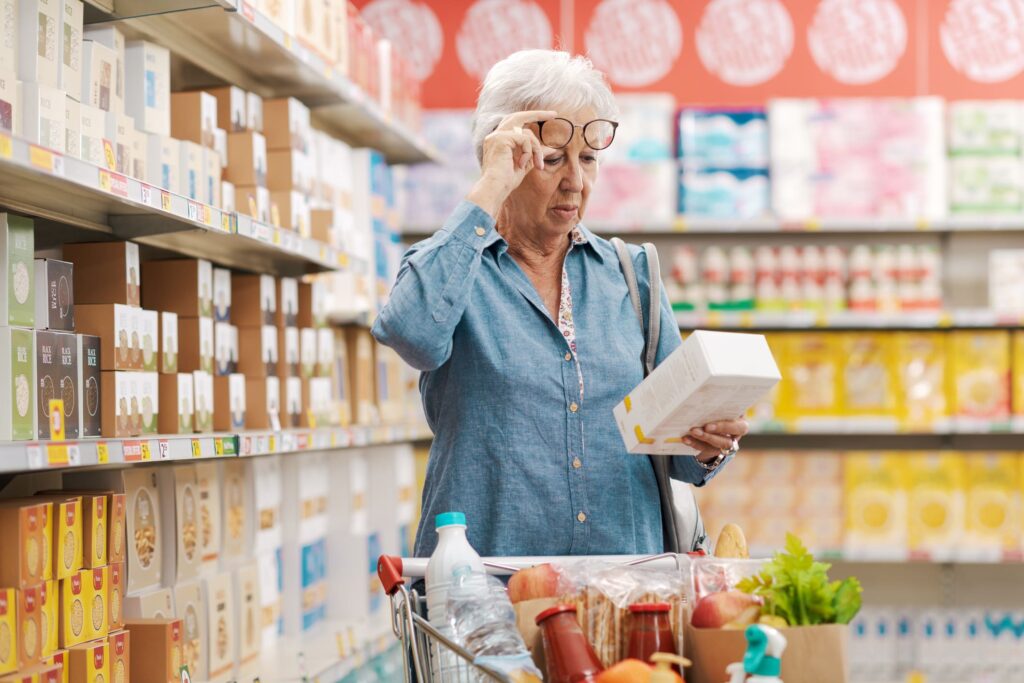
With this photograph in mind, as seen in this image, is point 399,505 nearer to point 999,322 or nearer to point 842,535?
point 842,535

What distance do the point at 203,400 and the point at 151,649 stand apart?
59cm

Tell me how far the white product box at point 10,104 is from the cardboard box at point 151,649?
0.95 metres

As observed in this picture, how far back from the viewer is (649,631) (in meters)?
1.47

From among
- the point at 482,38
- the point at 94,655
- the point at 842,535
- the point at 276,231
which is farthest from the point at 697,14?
the point at 94,655

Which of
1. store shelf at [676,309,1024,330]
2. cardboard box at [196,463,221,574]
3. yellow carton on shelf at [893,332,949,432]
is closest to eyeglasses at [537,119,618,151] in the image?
cardboard box at [196,463,221,574]

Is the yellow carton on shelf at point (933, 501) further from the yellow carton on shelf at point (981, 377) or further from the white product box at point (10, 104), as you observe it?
the white product box at point (10, 104)

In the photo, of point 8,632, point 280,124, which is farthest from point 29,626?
point 280,124

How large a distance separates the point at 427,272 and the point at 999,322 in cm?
357

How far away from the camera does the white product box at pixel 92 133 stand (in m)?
2.21

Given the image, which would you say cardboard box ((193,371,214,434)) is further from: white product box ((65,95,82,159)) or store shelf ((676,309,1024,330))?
store shelf ((676,309,1024,330))

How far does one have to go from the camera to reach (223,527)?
3119 mm

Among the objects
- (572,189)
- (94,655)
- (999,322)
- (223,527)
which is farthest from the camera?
(999,322)

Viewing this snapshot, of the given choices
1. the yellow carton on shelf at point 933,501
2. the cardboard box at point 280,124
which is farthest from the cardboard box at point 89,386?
the yellow carton on shelf at point 933,501

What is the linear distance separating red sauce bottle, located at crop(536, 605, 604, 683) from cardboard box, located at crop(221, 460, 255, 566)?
5.95 feet
